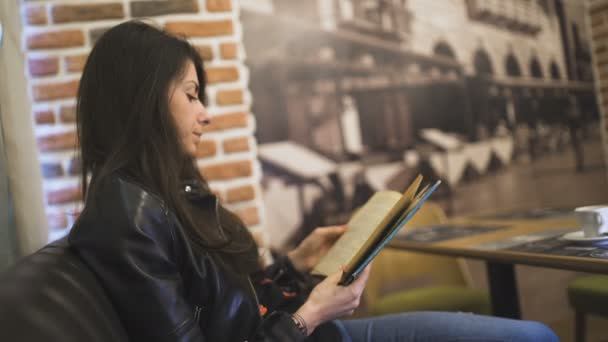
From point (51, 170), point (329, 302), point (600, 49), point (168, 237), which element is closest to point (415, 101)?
point (600, 49)

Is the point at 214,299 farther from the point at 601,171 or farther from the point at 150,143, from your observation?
the point at 601,171

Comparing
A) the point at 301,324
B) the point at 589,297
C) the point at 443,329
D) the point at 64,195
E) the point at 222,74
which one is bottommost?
the point at 589,297

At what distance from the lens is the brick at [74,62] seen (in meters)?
1.70

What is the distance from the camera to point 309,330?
0.97m

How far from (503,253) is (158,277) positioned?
734 mm

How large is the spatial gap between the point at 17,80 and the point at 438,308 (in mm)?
1535

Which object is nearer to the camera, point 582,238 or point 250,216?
point 582,238

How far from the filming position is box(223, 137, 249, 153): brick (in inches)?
70.7

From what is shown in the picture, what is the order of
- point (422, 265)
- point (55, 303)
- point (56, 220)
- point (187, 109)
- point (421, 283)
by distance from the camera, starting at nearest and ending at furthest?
1. point (55, 303)
2. point (187, 109)
3. point (56, 220)
4. point (422, 265)
5. point (421, 283)

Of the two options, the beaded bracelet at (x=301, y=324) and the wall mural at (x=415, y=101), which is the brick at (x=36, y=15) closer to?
the wall mural at (x=415, y=101)

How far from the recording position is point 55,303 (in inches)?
30.5

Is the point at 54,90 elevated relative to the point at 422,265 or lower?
elevated

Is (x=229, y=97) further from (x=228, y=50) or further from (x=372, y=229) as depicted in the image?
(x=372, y=229)

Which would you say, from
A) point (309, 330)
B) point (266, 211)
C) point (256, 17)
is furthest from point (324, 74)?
point (309, 330)
